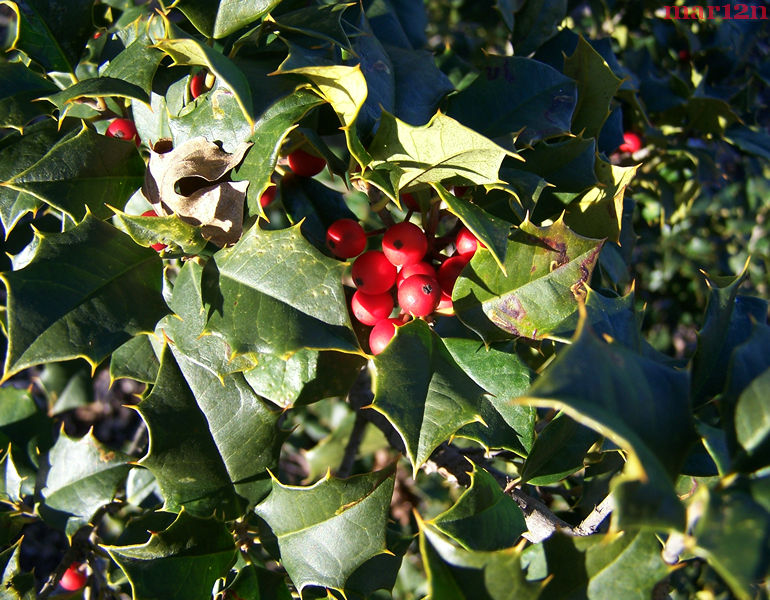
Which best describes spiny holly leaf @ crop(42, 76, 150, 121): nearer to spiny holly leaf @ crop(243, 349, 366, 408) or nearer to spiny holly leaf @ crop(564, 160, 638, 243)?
spiny holly leaf @ crop(243, 349, 366, 408)

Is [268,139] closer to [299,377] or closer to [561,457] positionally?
[299,377]

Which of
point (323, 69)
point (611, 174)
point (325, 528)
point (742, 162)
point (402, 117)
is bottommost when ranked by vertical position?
point (742, 162)

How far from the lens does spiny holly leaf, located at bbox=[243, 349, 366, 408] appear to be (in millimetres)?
1016

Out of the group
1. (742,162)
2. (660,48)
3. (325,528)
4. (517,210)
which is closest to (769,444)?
(517,210)

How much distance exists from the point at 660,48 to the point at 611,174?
1343 mm

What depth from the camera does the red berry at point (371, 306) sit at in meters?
1.02

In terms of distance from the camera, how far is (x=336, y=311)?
882mm

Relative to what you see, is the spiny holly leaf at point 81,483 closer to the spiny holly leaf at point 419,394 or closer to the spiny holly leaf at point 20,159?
the spiny holly leaf at point 20,159

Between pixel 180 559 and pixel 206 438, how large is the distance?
203 millimetres

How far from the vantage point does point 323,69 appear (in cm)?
79

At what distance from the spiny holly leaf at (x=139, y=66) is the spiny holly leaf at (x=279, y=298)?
1.08ft

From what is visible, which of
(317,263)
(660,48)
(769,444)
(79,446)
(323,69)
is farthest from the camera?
(660,48)

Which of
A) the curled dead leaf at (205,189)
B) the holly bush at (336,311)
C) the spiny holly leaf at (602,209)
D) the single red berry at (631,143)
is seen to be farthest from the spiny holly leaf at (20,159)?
the single red berry at (631,143)

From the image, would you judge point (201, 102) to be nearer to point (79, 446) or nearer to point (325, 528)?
point (325, 528)
